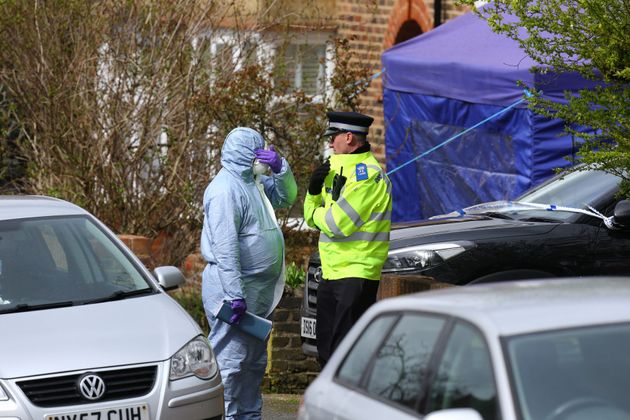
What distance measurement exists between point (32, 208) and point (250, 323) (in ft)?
4.96

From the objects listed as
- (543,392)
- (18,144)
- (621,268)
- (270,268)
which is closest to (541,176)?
(621,268)

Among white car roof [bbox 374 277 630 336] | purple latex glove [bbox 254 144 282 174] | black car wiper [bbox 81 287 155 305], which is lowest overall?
black car wiper [bbox 81 287 155 305]

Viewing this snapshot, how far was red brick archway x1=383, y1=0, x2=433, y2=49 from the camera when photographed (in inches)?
663

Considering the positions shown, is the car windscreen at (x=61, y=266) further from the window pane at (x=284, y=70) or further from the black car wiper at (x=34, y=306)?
the window pane at (x=284, y=70)

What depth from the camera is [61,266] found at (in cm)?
762

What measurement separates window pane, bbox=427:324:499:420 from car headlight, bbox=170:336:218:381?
2564 millimetres

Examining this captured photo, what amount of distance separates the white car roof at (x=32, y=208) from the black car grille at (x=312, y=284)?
1794mm

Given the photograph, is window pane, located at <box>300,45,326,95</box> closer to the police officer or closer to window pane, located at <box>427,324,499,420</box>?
the police officer

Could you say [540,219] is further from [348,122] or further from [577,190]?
[348,122]

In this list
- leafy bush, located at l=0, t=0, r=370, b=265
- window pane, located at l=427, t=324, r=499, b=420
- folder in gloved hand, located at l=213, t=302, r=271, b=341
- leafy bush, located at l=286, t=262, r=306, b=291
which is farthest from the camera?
leafy bush, located at l=0, t=0, r=370, b=265

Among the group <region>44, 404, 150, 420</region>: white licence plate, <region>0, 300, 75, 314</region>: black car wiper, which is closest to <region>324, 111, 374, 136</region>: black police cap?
<region>0, 300, 75, 314</region>: black car wiper

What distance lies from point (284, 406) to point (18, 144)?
5099mm

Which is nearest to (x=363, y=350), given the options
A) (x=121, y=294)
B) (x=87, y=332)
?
(x=87, y=332)

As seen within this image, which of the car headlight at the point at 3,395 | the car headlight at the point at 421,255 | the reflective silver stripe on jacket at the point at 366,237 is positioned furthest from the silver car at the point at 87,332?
the car headlight at the point at 421,255
